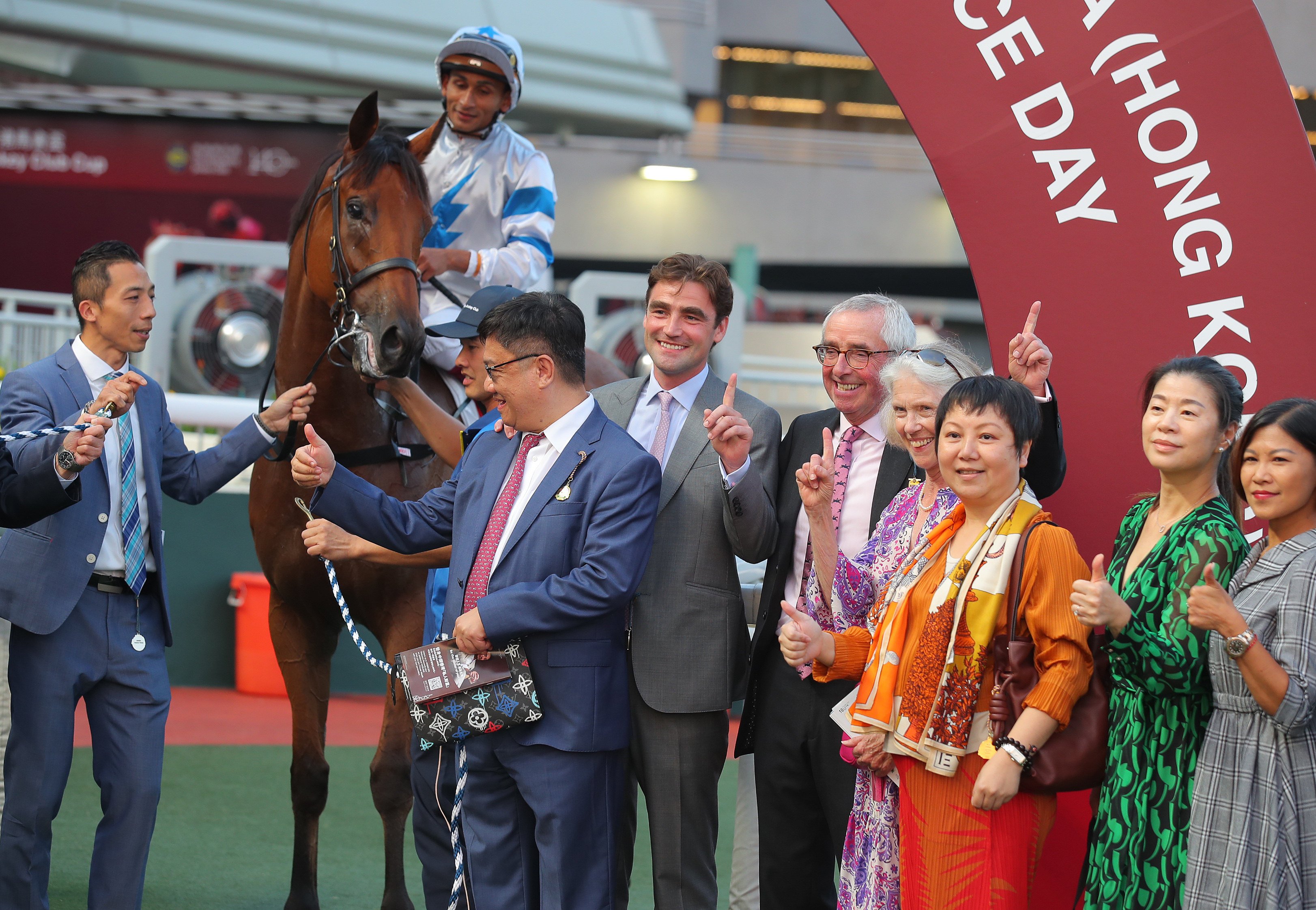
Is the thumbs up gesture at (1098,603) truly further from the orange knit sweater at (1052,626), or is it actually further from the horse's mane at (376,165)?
the horse's mane at (376,165)

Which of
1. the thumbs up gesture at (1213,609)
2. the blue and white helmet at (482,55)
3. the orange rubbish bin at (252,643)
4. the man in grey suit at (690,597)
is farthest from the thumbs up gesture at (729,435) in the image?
the orange rubbish bin at (252,643)

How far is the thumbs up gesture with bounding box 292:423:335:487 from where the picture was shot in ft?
9.48

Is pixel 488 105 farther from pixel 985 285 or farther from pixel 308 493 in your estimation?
pixel 985 285

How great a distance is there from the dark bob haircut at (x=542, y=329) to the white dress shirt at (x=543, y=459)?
8 cm

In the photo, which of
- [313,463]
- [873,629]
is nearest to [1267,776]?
[873,629]

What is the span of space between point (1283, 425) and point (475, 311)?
2.05 meters

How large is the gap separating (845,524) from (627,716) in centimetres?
72

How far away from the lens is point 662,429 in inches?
122

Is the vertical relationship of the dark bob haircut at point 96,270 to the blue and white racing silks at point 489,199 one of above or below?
below

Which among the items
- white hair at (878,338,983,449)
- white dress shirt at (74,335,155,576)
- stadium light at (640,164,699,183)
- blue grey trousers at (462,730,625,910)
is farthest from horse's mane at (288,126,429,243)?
stadium light at (640,164,699,183)

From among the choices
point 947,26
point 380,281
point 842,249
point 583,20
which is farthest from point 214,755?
point 842,249

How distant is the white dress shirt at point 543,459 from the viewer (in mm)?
2838

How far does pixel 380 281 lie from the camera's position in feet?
11.4

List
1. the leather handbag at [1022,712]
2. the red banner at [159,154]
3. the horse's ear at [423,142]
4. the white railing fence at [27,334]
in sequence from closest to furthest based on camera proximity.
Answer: the leather handbag at [1022,712], the horse's ear at [423,142], the white railing fence at [27,334], the red banner at [159,154]
